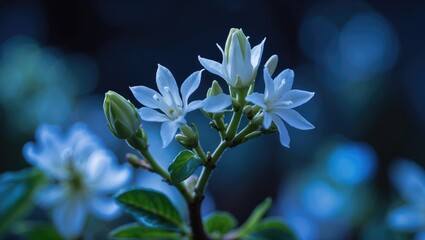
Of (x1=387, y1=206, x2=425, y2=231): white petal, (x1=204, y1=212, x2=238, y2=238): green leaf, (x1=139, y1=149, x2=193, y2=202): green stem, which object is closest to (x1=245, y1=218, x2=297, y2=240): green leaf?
(x1=204, y1=212, x2=238, y2=238): green leaf

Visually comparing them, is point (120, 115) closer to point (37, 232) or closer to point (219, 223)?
point (219, 223)

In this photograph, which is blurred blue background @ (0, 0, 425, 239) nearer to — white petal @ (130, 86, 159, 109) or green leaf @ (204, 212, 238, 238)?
green leaf @ (204, 212, 238, 238)

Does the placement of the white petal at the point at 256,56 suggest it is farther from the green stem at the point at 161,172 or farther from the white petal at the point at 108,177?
the white petal at the point at 108,177

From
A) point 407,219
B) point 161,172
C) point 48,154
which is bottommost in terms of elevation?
point 407,219

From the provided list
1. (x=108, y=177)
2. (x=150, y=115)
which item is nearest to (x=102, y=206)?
(x=108, y=177)

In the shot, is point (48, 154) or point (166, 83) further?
point (48, 154)

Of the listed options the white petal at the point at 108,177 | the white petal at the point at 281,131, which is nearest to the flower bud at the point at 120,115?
the white petal at the point at 281,131
